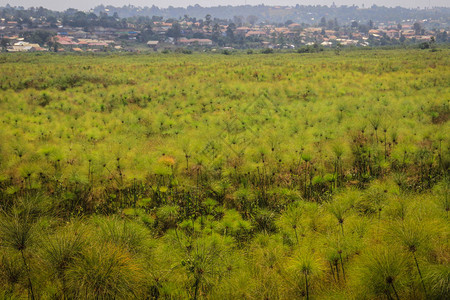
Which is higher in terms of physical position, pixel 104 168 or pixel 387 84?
pixel 387 84

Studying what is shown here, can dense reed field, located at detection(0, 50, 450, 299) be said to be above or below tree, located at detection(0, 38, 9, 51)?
below

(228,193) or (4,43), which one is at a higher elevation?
(4,43)

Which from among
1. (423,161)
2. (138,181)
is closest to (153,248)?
(138,181)

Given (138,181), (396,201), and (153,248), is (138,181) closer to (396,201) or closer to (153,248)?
(153,248)

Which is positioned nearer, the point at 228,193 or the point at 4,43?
the point at 228,193

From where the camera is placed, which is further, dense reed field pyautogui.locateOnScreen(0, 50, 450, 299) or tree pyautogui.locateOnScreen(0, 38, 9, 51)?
tree pyautogui.locateOnScreen(0, 38, 9, 51)

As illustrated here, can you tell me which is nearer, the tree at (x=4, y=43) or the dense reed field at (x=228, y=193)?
the dense reed field at (x=228, y=193)

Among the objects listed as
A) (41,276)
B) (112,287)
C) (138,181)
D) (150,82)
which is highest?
(150,82)

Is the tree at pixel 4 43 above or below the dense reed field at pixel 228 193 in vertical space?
above
